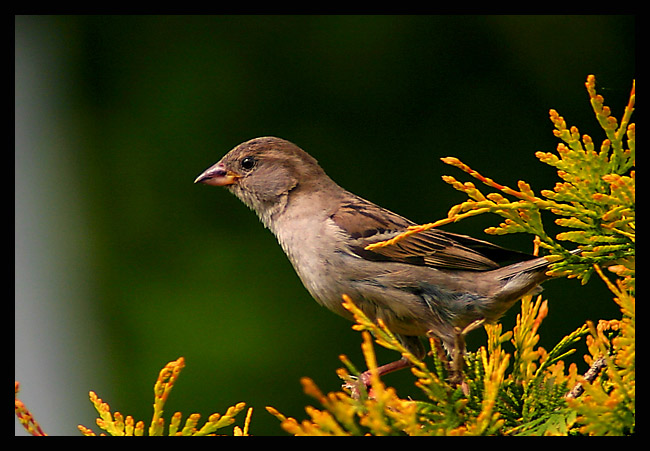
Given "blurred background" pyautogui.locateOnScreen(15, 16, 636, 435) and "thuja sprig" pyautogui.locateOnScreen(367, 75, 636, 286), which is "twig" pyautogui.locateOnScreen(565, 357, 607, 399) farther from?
"blurred background" pyautogui.locateOnScreen(15, 16, 636, 435)

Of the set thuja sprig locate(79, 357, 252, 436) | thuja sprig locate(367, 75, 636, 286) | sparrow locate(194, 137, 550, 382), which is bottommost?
thuja sprig locate(79, 357, 252, 436)

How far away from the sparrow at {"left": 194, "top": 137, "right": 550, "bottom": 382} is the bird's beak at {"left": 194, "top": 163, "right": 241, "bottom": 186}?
0.29m

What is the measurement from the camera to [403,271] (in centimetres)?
235

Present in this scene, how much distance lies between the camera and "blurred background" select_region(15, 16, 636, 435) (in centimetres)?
368

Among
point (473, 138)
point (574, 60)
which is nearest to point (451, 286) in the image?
point (473, 138)

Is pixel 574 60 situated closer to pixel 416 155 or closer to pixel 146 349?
pixel 416 155

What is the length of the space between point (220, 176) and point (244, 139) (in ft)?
3.84

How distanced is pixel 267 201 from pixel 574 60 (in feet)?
5.99

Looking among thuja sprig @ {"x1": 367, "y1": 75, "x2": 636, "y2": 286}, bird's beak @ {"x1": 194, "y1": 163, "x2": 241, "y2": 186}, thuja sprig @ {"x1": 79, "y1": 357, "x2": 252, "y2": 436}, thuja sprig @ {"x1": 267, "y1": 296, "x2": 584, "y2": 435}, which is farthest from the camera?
bird's beak @ {"x1": 194, "y1": 163, "x2": 241, "y2": 186}

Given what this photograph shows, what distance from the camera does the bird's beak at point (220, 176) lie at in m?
2.73

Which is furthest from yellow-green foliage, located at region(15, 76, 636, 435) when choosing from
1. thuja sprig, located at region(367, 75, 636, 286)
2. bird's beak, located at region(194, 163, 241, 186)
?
bird's beak, located at region(194, 163, 241, 186)

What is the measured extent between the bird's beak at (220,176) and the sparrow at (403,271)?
288 mm

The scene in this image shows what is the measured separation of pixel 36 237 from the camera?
4.34m

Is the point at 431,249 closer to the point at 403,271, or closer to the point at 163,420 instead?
the point at 403,271
